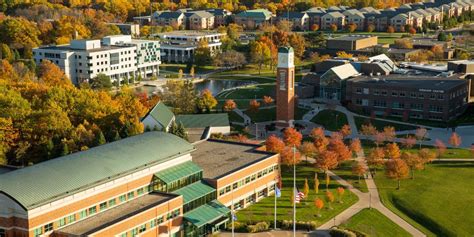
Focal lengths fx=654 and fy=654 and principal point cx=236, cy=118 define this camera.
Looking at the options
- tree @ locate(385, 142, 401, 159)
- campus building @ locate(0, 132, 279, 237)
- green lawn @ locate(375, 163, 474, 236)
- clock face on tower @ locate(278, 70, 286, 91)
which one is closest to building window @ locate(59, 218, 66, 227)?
campus building @ locate(0, 132, 279, 237)

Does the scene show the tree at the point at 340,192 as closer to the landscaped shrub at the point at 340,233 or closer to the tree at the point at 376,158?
the landscaped shrub at the point at 340,233

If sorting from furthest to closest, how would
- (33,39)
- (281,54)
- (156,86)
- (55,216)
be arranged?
1. (33,39)
2. (156,86)
3. (281,54)
4. (55,216)

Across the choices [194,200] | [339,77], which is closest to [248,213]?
[194,200]

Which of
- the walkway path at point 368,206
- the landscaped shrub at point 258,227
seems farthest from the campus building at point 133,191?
the walkway path at point 368,206

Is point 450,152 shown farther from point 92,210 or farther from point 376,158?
point 92,210

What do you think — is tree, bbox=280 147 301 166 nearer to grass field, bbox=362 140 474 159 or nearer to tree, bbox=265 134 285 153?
tree, bbox=265 134 285 153

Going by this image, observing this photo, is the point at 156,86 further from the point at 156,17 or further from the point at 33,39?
the point at 156,17
